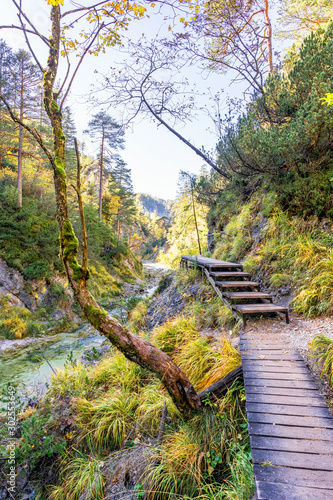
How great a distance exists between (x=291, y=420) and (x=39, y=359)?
776cm

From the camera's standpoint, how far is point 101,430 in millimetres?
3494

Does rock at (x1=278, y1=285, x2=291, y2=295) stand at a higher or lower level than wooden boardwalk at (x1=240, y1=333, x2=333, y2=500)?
higher

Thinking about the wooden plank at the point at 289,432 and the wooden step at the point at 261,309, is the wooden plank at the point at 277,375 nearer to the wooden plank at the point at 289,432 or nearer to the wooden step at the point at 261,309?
the wooden plank at the point at 289,432

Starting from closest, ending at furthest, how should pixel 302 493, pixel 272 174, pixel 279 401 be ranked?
pixel 302 493 → pixel 279 401 → pixel 272 174

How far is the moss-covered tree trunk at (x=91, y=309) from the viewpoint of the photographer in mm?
2783

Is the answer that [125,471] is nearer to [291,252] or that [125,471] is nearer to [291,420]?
[291,420]

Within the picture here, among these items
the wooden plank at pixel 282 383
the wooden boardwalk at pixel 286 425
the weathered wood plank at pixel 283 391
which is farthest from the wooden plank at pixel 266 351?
the weathered wood plank at pixel 283 391

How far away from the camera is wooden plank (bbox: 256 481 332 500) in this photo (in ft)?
5.31

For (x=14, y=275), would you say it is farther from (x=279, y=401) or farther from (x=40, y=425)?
(x=279, y=401)

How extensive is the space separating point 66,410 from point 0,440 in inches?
38.9

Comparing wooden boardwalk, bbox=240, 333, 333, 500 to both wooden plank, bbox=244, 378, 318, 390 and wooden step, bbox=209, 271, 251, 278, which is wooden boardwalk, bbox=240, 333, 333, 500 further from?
wooden step, bbox=209, 271, 251, 278

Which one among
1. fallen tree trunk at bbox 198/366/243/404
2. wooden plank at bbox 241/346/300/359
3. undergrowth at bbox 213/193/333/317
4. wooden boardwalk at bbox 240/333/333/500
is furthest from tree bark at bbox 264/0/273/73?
fallen tree trunk at bbox 198/366/243/404

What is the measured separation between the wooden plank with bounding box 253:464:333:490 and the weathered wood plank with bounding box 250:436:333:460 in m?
0.17

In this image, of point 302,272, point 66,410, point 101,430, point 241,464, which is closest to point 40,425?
point 66,410
